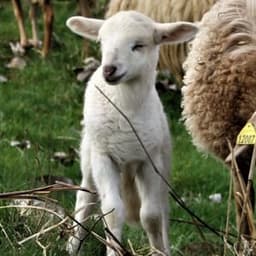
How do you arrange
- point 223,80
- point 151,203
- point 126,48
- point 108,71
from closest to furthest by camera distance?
point 108,71
point 126,48
point 151,203
point 223,80

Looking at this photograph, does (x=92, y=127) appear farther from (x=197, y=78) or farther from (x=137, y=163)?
(x=197, y=78)

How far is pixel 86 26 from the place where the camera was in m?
6.05

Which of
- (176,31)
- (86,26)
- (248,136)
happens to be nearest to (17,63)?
(86,26)

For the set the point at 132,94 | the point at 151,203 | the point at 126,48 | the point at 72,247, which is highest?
the point at 126,48

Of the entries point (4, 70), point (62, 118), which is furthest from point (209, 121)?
point (4, 70)

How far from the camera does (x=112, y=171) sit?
5.81m

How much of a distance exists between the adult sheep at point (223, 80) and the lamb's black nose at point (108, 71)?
2.72 feet

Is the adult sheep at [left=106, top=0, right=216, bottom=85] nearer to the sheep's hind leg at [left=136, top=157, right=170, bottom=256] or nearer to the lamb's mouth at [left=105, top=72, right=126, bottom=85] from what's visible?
the sheep's hind leg at [left=136, top=157, right=170, bottom=256]

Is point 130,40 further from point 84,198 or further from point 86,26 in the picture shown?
point 84,198

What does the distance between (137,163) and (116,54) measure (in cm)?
60

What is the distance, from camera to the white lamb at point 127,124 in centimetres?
568

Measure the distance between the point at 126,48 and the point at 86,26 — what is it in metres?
0.48

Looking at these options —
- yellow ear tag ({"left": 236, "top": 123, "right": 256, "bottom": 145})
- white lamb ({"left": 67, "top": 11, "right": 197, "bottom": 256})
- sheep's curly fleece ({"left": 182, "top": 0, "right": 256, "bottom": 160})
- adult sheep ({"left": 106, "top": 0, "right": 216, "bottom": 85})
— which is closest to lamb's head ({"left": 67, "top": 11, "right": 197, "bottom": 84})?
white lamb ({"left": 67, "top": 11, "right": 197, "bottom": 256})

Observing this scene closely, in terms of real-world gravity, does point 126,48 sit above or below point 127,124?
above
